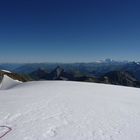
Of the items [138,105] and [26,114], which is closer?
[26,114]

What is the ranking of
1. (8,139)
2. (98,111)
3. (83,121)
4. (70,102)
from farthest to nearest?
(70,102)
(98,111)
(83,121)
(8,139)

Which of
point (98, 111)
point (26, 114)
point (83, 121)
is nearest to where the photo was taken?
point (83, 121)

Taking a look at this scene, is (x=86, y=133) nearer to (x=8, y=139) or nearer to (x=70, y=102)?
(x=8, y=139)

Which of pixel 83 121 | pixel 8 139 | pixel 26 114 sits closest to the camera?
pixel 8 139

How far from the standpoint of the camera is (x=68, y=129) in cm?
724

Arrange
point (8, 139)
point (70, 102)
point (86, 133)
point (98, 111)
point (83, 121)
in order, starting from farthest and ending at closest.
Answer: point (70, 102)
point (98, 111)
point (83, 121)
point (86, 133)
point (8, 139)

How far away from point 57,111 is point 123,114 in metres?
3.26

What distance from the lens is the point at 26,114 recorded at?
8.97 meters

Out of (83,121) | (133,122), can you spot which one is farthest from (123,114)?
(83,121)

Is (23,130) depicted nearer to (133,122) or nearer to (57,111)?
(57,111)

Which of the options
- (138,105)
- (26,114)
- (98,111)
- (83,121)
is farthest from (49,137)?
(138,105)

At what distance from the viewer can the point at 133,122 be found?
827 cm

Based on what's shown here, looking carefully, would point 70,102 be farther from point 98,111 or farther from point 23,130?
point 23,130

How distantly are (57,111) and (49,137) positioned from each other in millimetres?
2968
